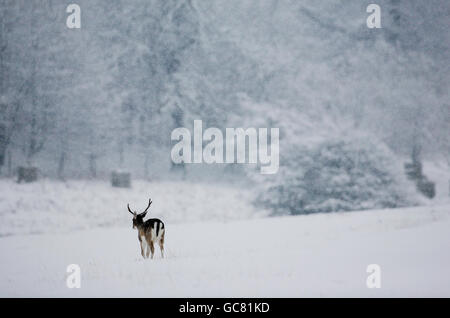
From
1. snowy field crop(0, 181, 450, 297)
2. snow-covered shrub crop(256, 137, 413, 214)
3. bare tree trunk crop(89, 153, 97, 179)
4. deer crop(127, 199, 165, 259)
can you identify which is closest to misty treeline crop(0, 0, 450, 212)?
bare tree trunk crop(89, 153, 97, 179)

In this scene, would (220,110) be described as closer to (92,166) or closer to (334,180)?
(92,166)

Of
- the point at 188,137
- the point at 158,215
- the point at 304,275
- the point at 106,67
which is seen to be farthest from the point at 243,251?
the point at 106,67

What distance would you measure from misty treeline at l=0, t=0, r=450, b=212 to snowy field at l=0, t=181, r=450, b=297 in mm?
2223

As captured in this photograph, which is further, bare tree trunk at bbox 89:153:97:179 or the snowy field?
bare tree trunk at bbox 89:153:97:179

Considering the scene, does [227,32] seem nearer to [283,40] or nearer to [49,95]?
[283,40]

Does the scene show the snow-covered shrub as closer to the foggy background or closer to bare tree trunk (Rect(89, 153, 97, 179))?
the foggy background

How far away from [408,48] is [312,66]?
4205mm

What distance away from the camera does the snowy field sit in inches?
299

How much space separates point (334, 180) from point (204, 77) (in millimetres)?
7919

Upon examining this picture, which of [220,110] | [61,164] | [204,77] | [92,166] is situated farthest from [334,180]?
[61,164]

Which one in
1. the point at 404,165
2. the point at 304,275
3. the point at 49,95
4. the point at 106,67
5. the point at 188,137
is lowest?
the point at 304,275

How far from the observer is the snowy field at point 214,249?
761 centimetres

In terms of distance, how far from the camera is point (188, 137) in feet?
66.1

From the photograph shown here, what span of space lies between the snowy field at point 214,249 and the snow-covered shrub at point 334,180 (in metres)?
1.15
